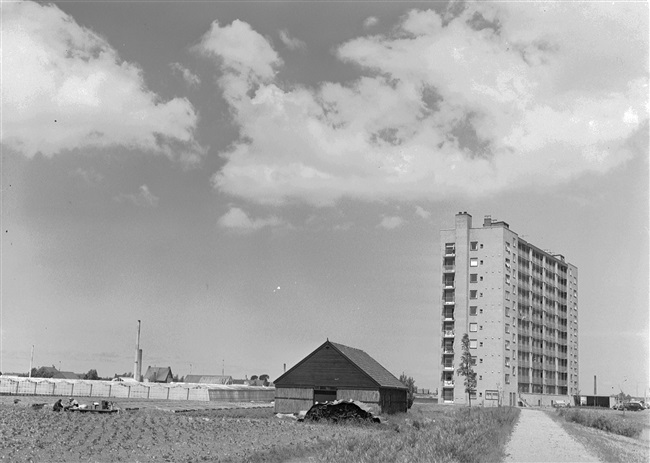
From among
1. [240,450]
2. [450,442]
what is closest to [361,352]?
[240,450]

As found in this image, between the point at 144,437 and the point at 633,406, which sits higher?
the point at 144,437

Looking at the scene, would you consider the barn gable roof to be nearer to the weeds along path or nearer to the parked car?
the weeds along path

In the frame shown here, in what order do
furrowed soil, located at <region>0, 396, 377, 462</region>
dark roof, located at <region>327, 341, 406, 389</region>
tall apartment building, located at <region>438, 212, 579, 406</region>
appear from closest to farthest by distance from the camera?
furrowed soil, located at <region>0, 396, 377, 462</region> → dark roof, located at <region>327, 341, 406, 389</region> → tall apartment building, located at <region>438, 212, 579, 406</region>

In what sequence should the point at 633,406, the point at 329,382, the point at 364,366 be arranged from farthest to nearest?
the point at 633,406
the point at 364,366
the point at 329,382

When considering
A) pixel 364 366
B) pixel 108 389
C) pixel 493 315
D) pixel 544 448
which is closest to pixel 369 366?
pixel 364 366

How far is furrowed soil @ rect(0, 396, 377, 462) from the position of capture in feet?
116

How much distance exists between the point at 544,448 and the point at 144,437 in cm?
Answer: 2302

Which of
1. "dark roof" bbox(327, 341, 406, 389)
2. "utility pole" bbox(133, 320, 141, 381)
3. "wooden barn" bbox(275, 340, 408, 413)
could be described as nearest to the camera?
"wooden barn" bbox(275, 340, 408, 413)

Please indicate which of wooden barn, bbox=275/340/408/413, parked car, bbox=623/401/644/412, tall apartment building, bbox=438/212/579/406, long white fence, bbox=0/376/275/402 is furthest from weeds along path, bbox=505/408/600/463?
parked car, bbox=623/401/644/412

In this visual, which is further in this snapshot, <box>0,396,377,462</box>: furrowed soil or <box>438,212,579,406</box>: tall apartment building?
<box>438,212,579,406</box>: tall apartment building

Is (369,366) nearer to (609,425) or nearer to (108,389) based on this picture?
(609,425)

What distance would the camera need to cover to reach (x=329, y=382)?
76375 millimetres

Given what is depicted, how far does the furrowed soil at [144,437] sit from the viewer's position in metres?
35.4

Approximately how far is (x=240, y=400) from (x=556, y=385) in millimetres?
65153
